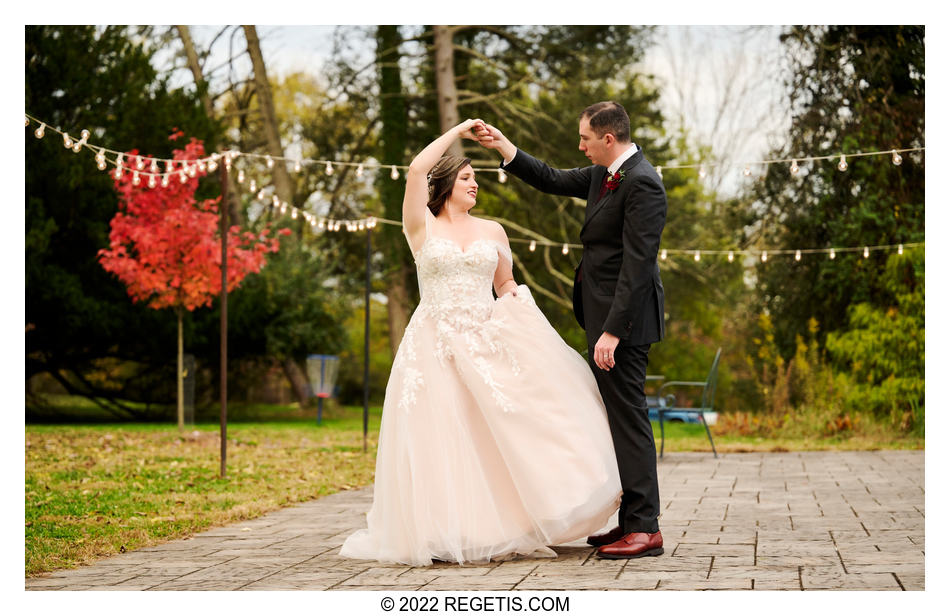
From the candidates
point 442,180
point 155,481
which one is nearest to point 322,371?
point 155,481

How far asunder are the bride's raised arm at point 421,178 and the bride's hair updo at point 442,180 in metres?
0.10

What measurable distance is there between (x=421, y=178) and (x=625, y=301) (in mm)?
1017

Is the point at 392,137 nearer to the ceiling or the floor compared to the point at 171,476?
nearer to the ceiling

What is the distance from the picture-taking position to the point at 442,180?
14.6 ft

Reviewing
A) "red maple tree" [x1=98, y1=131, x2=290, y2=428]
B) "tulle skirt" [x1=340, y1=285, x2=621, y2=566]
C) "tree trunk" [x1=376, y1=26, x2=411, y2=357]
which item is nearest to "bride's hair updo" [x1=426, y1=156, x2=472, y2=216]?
"tulle skirt" [x1=340, y1=285, x2=621, y2=566]

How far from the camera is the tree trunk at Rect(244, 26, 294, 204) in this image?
18391 millimetres

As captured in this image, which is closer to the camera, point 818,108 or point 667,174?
point 818,108

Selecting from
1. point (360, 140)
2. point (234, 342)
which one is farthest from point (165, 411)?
point (360, 140)

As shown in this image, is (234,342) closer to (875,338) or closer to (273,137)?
(273,137)

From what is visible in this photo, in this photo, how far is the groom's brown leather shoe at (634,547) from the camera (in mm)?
4062

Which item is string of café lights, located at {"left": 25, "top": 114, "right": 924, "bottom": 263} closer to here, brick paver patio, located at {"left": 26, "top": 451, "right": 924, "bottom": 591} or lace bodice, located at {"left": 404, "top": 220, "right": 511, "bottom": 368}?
lace bodice, located at {"left": 404, "top": 220, "right": 511, "bottom": 368}

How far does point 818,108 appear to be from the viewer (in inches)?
585

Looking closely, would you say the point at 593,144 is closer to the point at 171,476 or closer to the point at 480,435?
the point at 480,435

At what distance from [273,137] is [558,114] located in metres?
5.61
